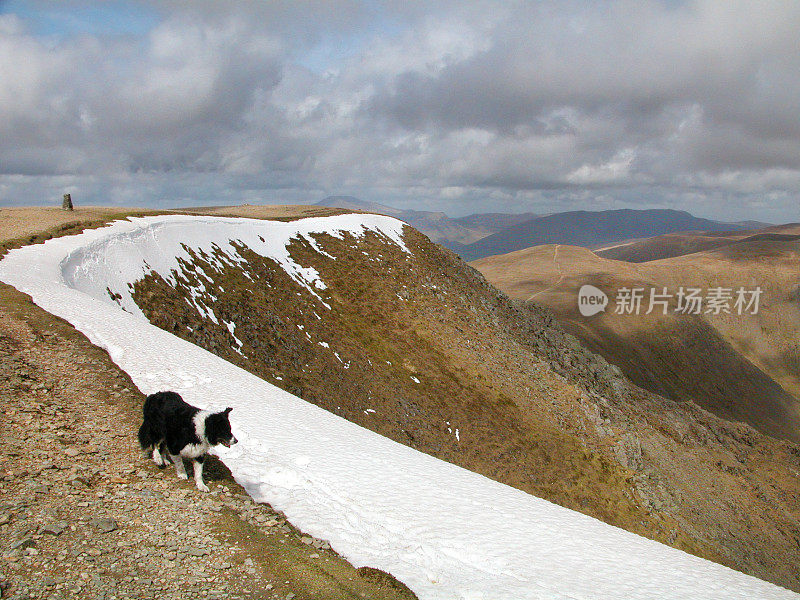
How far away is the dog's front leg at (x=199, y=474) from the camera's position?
10.0m

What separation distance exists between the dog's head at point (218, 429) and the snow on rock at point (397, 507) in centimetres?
181

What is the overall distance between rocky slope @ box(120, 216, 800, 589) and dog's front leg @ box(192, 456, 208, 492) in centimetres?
2025

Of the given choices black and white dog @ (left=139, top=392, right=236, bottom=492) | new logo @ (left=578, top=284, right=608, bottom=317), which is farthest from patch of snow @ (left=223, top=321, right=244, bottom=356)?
new logo @ (left=578, top=284, right=608, bottom=317)

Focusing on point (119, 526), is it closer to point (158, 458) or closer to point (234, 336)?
point (158, 458)

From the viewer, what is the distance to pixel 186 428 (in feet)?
32.4

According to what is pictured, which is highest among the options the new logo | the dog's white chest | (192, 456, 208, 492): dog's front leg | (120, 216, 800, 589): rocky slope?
the dog's white chest

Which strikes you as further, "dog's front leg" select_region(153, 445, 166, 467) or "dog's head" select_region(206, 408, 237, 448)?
"dog's front leg" select_region(153, 445, 166, 467)

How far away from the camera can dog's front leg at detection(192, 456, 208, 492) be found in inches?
395

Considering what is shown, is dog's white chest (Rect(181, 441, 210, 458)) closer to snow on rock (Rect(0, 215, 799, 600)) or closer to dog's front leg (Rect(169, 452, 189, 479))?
dog's front leg (Rect(169, 452, 189, 479))

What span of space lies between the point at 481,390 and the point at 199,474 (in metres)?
38.9

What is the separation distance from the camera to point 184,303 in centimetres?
3209

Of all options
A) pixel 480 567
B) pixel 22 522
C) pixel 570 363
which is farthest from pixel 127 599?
pixel 570 363

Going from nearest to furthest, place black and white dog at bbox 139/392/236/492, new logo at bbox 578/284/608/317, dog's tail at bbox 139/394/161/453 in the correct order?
black and white dog at bbox 139/392/236/492 < dog's tail at bbox 139/394/161/453 < new logo at bbox 578/284/608/317

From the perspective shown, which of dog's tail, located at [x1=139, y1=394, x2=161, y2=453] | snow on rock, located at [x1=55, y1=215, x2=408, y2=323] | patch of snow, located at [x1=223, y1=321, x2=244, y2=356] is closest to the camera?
dog's tail, located at [x1=139, y1=394, x2=161, y2=453]
